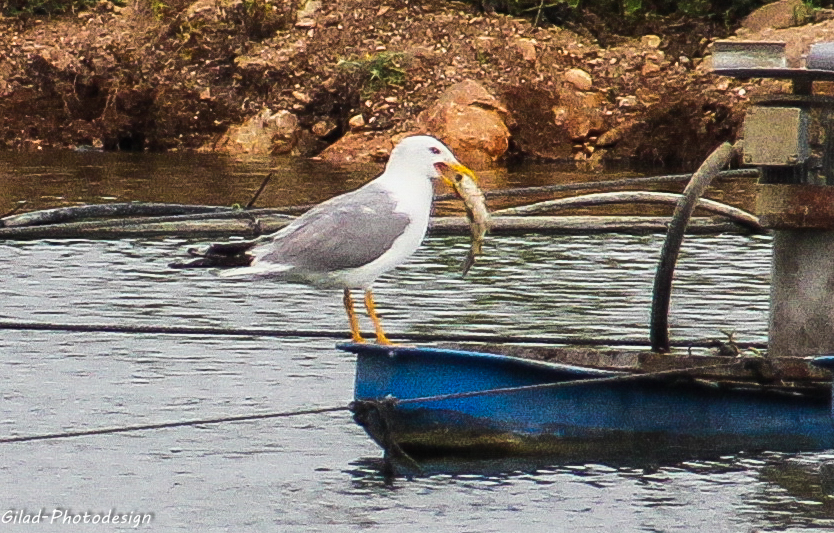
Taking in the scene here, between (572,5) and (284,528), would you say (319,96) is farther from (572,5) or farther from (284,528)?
(284,528)

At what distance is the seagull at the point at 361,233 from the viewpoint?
23.8 feet

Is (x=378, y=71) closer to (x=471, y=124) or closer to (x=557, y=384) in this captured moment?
(x=471, y=124)

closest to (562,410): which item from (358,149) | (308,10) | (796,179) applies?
(796,179)

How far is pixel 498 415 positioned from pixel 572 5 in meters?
19.2

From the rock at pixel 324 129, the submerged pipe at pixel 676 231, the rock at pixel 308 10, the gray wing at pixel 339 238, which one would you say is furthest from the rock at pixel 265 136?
the gray wing at pixel 339 238

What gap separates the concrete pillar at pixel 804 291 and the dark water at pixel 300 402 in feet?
1.70

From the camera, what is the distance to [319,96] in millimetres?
24703

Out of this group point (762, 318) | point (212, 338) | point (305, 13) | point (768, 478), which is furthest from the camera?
point (305, 13)

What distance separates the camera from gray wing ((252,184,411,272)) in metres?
7.25

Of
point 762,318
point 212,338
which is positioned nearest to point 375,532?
point 212,338

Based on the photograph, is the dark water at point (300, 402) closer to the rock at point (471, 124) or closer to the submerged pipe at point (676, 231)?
the submerged pipe at point (676, 231)

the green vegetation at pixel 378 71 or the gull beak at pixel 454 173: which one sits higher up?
the gull beak at pixel 454 173

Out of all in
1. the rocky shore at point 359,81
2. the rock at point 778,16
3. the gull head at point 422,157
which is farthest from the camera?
the rock at point 778,16

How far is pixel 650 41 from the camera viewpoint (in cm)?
2583
